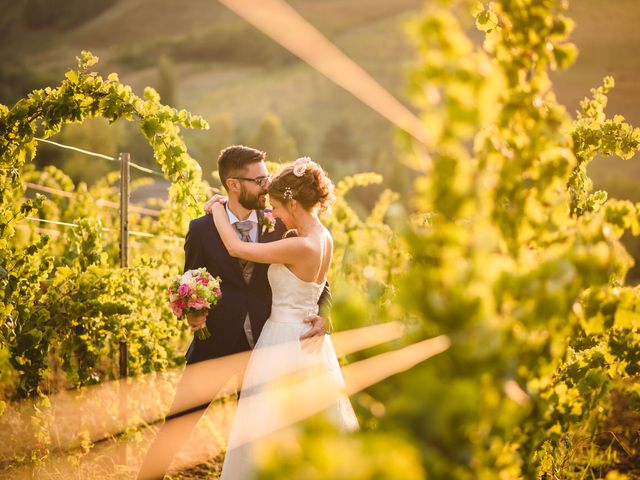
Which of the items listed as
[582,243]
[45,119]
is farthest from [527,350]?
[45,119]

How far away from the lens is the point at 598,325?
1928 millimetres

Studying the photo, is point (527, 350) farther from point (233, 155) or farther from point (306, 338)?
point (233, 155)

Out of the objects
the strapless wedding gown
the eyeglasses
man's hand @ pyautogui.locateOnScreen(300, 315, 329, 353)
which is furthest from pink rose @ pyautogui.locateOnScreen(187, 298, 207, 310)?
the eyeglasses

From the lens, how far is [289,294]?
3.77 metres

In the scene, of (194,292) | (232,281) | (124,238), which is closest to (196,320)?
(194,292)

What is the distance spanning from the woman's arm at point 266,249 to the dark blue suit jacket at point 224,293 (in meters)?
0.21

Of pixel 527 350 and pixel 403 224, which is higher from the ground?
pixel 403 224

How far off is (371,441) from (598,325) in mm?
1095

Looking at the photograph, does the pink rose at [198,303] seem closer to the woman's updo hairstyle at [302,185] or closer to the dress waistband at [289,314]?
the dress waistband at [289,314]

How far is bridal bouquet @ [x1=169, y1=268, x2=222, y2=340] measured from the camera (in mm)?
3580

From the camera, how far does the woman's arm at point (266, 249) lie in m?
3.56

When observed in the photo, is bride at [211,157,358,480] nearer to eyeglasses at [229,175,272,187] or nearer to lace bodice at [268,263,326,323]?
lace bodice at [268,263,326,323]

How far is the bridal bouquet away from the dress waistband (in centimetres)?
33

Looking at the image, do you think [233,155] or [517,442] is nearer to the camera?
[517,442]
